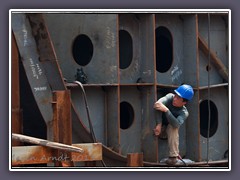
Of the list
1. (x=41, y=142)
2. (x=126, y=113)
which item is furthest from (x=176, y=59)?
(x=41, y=142)

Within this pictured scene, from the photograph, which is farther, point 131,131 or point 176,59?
point 176,59

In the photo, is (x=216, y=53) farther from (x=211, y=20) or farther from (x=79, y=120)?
(x=79, y=120)

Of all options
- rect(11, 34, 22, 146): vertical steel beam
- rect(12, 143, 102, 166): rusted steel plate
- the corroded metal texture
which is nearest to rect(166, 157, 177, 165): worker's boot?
the corroded metal texture

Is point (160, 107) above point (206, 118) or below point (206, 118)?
above

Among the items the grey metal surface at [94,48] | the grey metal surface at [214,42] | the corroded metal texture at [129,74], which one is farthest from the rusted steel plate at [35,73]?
the grey metal surface at [214,42]

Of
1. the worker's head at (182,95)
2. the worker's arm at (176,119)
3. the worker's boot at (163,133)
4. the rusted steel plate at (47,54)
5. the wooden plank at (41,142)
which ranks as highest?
Result: the rusted steel plate at (47,54)

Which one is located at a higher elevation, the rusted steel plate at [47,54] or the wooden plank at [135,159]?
the rusted steel plate at [47,54]

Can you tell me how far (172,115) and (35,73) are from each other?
1829 mm

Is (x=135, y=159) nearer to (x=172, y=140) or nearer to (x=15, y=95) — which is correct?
(x=172, y=140)

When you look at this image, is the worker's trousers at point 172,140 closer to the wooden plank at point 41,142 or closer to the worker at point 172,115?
the worker at point 172,115

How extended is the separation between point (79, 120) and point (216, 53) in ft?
7.26

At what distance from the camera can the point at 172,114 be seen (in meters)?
11.8

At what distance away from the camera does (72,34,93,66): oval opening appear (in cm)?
1234

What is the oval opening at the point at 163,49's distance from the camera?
1266 centimetres
